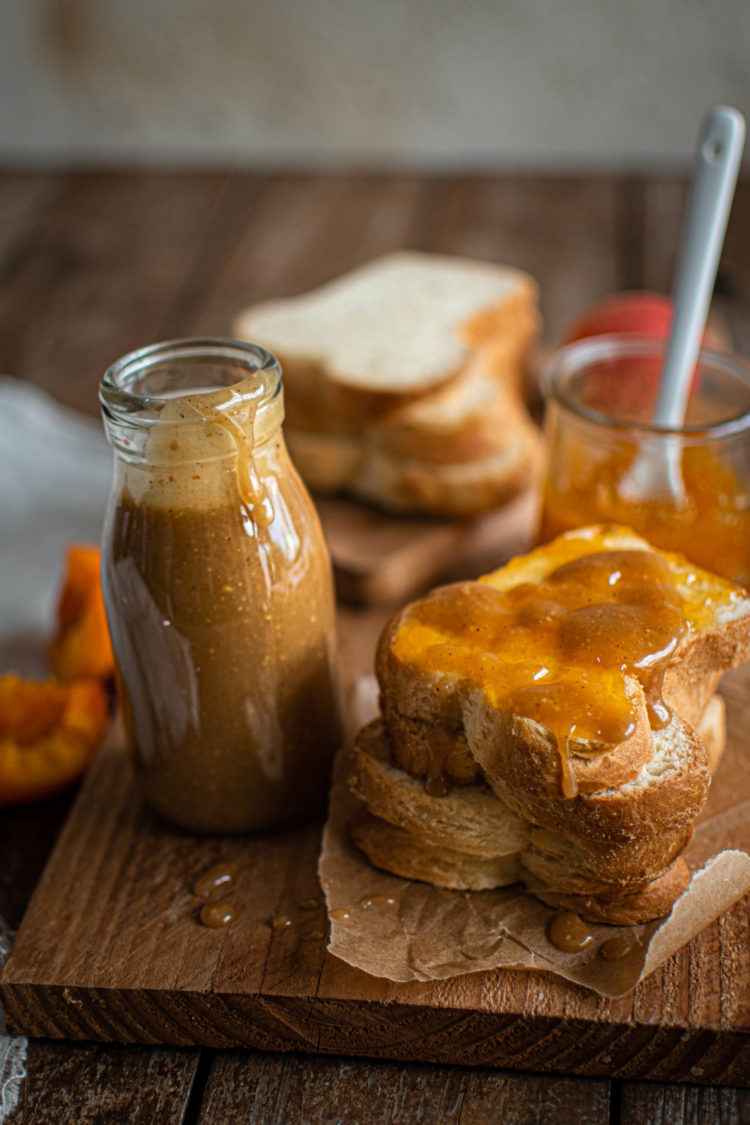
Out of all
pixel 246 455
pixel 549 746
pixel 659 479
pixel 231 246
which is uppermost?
pixel 246 455

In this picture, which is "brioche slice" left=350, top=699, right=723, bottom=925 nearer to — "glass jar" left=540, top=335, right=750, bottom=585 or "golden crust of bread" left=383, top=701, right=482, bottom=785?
"golden crust of bread" left=383, top=701, right=482, bottom=785

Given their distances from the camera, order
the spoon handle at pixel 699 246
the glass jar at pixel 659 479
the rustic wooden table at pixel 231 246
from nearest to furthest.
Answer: the spoon handle at pixel 699 246 < the glass jar at pixel 659 479 < the rustic wooden table at pixel 231 246

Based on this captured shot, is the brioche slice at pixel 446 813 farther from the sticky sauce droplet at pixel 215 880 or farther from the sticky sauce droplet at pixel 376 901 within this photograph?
the sticky sauce droplet at pixel 215 880

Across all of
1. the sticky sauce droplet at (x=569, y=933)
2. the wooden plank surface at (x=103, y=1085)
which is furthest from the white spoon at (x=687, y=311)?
the wooden plank surface at (x=103, y=1085)

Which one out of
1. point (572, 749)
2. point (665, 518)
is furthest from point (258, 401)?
point (665, 518)

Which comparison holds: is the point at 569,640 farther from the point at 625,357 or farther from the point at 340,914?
the point at 625,357

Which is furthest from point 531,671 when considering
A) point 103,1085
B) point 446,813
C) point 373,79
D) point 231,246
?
point 373,79
